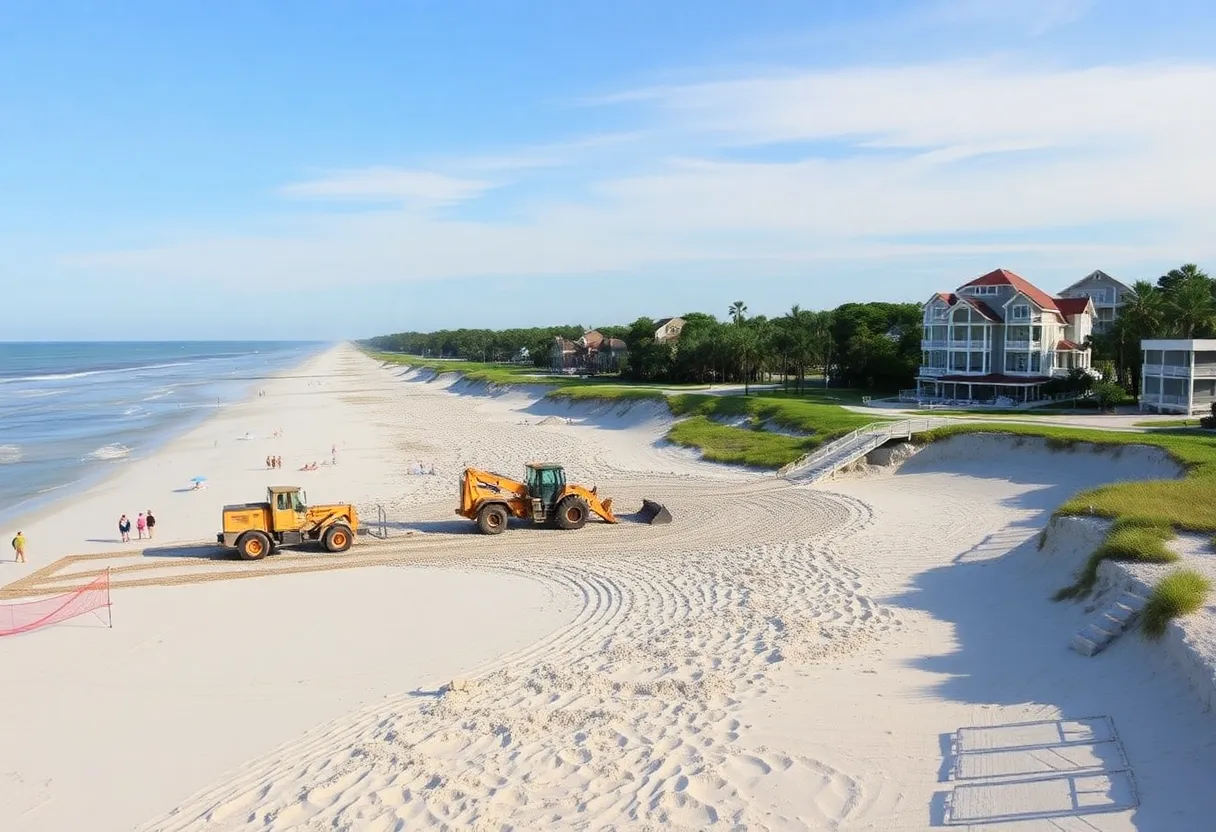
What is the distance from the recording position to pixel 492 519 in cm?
2445

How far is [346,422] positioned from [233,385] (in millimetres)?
53950

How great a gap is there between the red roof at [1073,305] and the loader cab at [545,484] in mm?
42552

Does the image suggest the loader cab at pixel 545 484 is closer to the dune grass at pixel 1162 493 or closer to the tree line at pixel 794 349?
the dune grass at pixel 1162 493

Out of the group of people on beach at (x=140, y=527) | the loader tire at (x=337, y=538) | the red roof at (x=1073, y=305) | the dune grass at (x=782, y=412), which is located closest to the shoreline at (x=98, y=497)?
the group of people on beach at (x=140, y=527)

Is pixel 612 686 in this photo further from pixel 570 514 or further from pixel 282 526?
pixel 282 526

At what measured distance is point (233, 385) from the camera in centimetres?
10619

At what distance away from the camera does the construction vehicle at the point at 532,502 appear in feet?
80.0

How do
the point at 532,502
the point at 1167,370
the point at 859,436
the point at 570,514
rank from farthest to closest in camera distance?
→ the point at 1167,370 → the point at 859,436 → the point at 532,502 → the point at 570,514

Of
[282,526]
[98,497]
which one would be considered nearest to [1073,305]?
[282,526]

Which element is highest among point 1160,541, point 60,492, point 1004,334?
point 1004,334

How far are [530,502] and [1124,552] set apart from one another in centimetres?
1470

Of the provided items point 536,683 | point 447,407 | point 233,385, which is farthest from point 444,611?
point 233,385

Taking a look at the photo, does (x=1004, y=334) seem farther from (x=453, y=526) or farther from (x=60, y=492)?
(x=60, y=492)

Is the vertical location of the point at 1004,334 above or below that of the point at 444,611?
above
